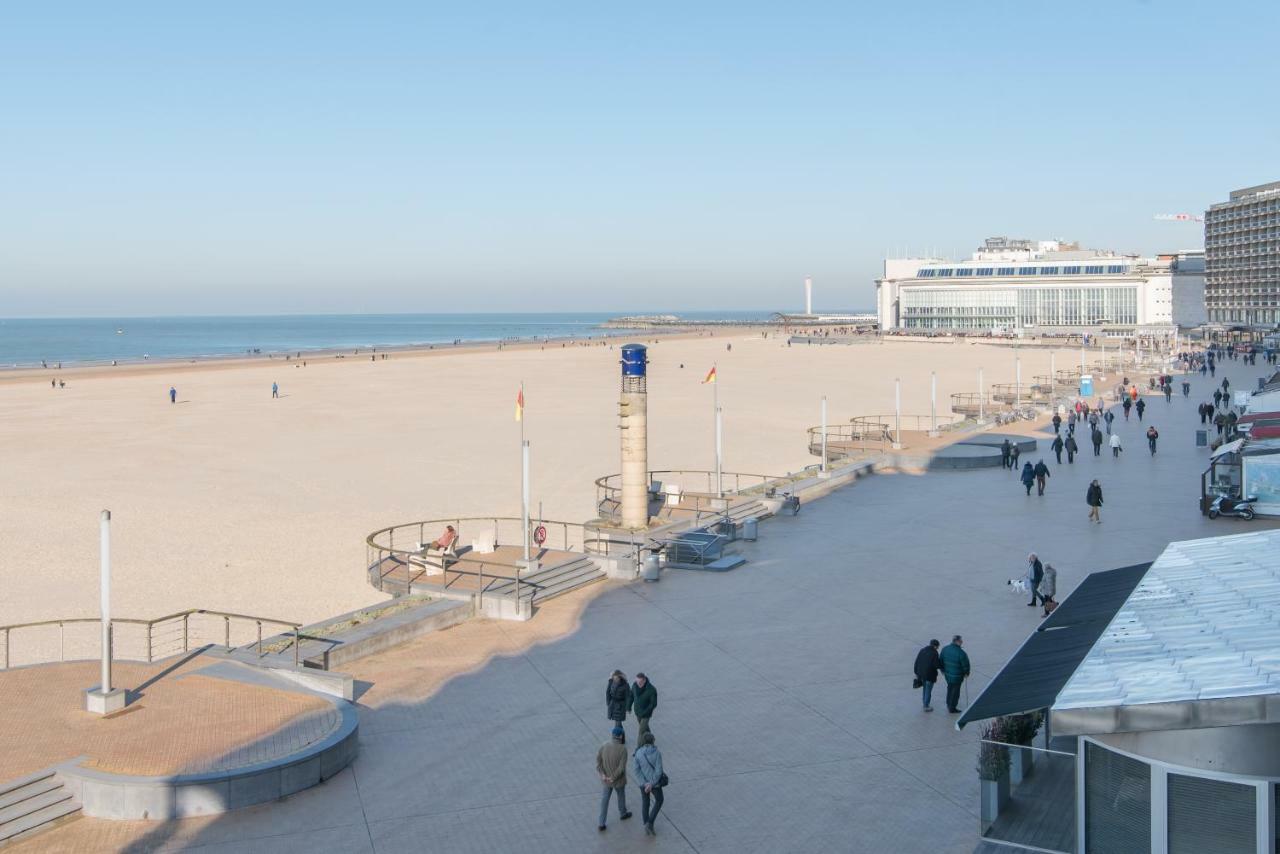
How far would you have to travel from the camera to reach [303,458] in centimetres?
3916

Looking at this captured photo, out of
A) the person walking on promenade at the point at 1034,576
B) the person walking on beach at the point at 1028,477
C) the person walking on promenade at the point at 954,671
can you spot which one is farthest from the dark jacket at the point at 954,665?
the person walking on beach at the point at 1028,477

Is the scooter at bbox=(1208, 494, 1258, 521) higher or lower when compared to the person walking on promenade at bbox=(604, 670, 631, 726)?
higher

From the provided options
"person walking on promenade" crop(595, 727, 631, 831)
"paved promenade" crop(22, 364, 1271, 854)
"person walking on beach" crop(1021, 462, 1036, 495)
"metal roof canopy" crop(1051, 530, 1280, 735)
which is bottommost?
"paved promenade" crop(22, 364, 1271, 854)

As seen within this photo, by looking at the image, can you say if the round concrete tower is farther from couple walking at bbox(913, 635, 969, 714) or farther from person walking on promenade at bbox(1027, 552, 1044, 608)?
couple walking at bbox(913, 635, 969, 714)

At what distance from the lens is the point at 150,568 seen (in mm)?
22797

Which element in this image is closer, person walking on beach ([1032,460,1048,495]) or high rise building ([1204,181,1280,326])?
person walking on beach ([1032,460,1048,495])

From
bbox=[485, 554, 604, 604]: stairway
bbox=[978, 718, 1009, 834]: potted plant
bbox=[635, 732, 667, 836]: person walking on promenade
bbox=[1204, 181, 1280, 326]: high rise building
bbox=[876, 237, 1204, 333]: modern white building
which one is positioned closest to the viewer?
bbox=[978, 718, 1009, 834]: potted plant

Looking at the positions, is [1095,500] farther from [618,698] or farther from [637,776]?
[637,776]

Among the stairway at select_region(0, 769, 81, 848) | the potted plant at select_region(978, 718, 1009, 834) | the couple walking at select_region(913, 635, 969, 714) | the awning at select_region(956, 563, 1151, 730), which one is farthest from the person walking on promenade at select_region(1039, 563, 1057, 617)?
the stairway at select_region(0, 769, 81, 848)

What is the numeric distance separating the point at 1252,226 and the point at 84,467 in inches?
5269

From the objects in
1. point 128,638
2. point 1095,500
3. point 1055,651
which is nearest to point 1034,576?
point 1055,651

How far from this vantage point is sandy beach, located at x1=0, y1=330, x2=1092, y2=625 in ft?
73.4

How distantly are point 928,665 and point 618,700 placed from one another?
378 centimetres

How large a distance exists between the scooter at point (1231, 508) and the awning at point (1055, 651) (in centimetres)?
1279
